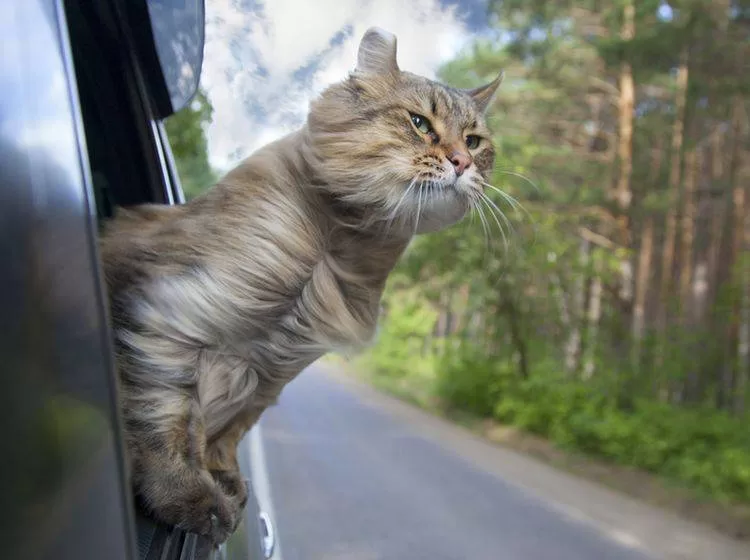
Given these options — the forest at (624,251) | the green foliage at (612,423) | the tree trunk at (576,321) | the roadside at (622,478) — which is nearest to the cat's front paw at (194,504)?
the roadside at (622,478)

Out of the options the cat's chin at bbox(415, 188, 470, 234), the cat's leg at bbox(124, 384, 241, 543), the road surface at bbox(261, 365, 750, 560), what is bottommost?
the road surface at bbox(261, 365, 750, 560)

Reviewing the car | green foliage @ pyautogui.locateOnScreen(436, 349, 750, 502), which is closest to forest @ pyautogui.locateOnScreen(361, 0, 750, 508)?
green foliage @ pyautogui.locateOnScreen(436, 349, 750, 502)

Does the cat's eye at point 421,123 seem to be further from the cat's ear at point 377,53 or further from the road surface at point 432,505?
the road surface at point 432,505

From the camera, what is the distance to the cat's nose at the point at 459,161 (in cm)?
180

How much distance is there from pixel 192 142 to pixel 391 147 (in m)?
1.56

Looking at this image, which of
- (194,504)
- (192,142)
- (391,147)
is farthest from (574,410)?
(194,504)

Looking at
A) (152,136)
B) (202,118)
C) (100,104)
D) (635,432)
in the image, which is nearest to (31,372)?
(100,104)

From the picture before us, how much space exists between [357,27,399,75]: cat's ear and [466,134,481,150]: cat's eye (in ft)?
0.86

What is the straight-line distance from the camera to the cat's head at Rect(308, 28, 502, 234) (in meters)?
1.72

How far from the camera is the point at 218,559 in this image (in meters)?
1.83

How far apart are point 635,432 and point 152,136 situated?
10342mm

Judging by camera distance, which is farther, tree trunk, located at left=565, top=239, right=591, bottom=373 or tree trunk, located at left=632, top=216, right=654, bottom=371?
tree trunk, located at left=565, top=239, right=591, bottom=373

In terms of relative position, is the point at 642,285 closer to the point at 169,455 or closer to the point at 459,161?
the point at 459,161

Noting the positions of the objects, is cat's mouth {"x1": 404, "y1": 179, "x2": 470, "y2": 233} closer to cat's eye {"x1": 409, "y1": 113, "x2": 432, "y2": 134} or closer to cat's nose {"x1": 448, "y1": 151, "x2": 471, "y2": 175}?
cat's nose {"x1": 448, "y1": 151, "x2": 471, "y2": 175}
